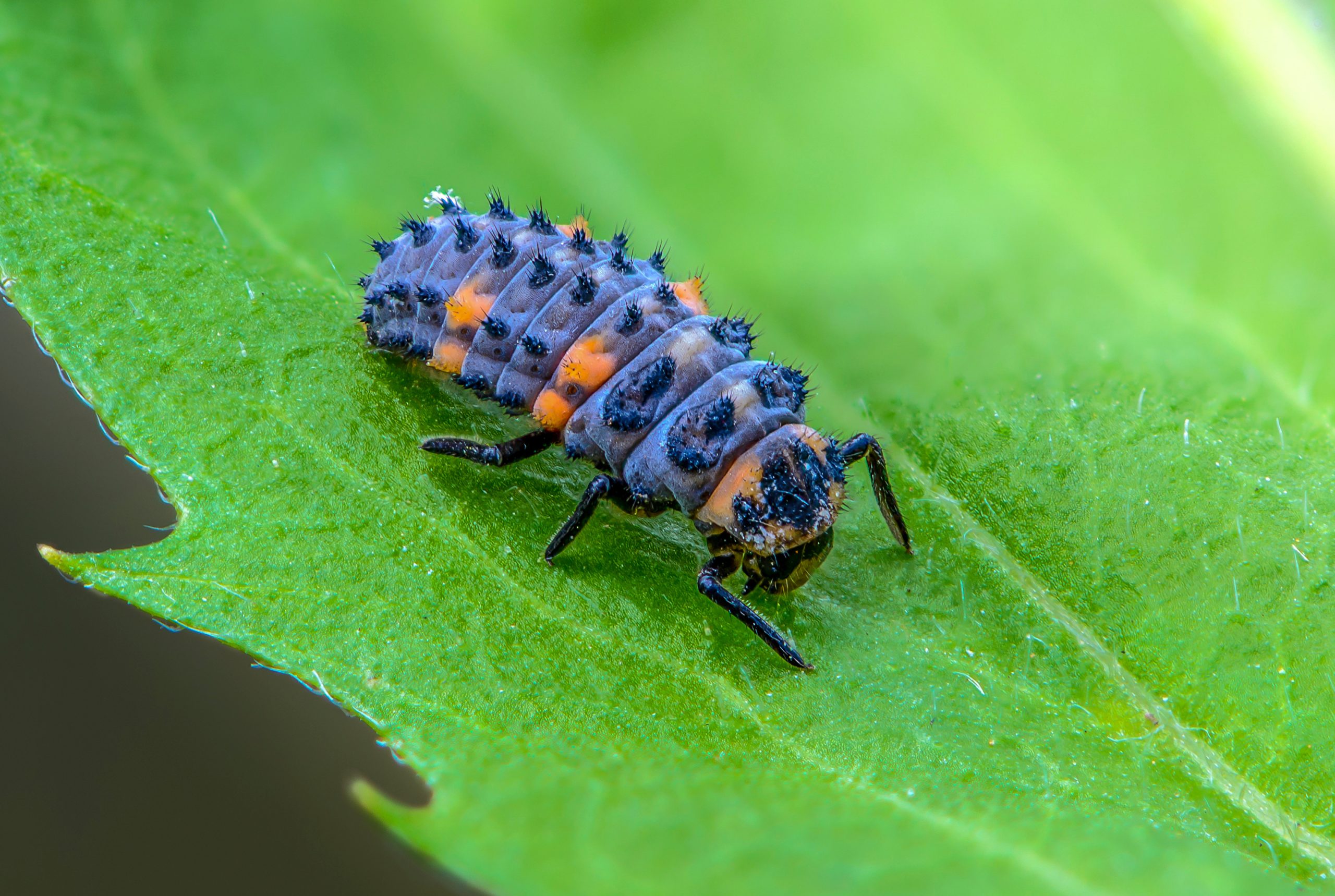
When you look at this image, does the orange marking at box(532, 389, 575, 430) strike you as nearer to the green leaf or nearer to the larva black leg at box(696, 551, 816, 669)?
the green leaf

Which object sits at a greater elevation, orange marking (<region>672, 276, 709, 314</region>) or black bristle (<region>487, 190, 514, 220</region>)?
orange marking (<region>672, 276, 709, 314</region>)

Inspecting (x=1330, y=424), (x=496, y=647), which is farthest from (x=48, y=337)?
(x=1330, y=424)

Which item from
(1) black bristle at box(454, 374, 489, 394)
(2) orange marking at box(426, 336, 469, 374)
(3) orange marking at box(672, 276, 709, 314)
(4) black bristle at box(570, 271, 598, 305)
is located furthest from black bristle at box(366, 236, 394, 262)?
(3) orange marking at box(672, 276, 709, 314)

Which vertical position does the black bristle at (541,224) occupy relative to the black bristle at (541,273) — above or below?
above

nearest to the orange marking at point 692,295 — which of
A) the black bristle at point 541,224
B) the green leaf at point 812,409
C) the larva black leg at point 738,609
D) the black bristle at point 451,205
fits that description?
the green leaf at point 812,409

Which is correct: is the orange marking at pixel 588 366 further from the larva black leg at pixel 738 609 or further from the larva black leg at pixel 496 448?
the larva black leg at pixel 738 609

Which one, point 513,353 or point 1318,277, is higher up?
point 1318,277

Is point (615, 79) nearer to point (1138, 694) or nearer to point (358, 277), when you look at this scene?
point (358, 277)
